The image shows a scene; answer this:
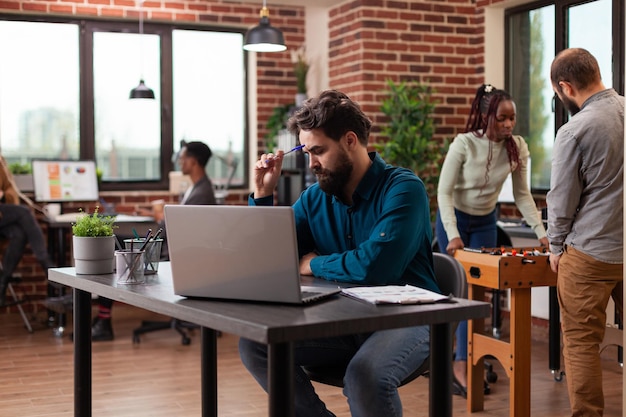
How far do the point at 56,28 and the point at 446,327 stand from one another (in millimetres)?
5486

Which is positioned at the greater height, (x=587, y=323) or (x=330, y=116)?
(x=330, y=116)

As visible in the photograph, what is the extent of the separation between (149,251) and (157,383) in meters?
2.08

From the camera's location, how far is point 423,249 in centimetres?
273

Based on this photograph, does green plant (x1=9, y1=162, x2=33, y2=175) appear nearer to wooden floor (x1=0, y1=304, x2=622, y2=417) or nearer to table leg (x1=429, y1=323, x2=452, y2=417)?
wooden floor (x1=0, y1=304, x2=622, y2=417)

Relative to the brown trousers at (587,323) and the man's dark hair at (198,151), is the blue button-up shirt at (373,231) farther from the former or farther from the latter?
the man's dark hair at (198,151)

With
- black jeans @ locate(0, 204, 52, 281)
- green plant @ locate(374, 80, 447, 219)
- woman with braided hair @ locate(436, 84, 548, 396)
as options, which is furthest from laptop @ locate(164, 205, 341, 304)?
black jeans @ locate(0, 204, 52, 281)

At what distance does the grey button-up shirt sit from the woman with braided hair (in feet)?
3.03

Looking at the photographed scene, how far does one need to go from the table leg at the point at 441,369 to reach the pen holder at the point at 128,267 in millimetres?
884

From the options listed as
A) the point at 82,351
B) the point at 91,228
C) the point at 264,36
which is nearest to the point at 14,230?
the point at 264,36

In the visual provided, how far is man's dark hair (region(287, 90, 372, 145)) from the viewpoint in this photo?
2.69m

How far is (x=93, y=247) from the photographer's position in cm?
271

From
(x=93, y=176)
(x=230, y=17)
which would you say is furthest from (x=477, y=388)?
(x=230, y=17)

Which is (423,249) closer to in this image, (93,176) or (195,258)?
(195,258)

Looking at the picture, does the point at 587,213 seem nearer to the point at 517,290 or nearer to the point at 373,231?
the point at 517,290
